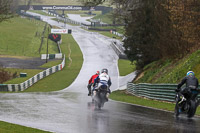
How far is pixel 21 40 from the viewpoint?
299 feet

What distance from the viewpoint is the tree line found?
2814cm

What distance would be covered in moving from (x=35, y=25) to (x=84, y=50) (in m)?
38.7

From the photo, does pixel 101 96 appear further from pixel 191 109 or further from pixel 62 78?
pixel 62 78

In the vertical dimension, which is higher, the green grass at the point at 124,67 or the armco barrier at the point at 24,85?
the armco barrier at the point at 24,85

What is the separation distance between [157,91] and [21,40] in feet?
237

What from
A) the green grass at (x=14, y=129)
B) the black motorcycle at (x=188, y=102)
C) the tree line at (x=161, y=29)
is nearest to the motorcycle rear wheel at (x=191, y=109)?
the black motorcycle at (x=188, y=102)

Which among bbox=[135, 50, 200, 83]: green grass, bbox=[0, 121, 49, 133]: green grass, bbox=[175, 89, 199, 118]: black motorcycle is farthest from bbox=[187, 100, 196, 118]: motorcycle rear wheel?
bbox=[135, 50, 200, 83]: green grass

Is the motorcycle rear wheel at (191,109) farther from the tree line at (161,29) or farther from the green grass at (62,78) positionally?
the green grass at (62,78)

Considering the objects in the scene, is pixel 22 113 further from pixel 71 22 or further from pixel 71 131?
pixel 71 22

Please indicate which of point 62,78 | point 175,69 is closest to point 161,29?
point 175,69

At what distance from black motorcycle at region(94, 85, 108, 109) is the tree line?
11614mm

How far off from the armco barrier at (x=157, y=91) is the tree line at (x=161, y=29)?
4.97 meters

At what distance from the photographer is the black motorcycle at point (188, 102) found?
12984 mm

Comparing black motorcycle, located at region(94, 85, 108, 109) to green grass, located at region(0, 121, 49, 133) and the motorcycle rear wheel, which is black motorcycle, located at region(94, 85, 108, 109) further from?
green grass, located at region(0, 121, 49, 133)
